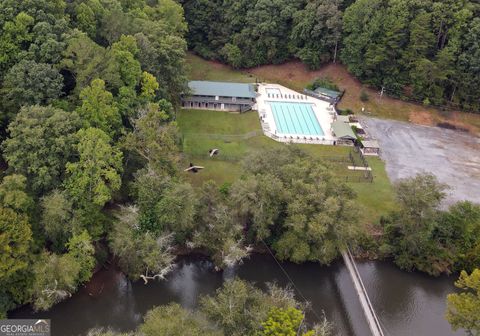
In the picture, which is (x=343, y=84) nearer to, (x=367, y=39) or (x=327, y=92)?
(x=327, y=92)

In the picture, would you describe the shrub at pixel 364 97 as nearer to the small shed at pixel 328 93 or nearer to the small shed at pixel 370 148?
the small shed at pixel 328 93

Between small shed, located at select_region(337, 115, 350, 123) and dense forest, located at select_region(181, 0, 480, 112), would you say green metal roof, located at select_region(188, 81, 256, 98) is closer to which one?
dense forest, located at select_region(181, 0, 480, 112)

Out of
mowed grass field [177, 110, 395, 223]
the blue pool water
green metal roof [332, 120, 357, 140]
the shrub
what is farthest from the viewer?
the shrub

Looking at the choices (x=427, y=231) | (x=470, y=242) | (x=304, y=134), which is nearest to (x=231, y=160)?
(x=304, y=134)

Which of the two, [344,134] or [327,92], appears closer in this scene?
[344,134]

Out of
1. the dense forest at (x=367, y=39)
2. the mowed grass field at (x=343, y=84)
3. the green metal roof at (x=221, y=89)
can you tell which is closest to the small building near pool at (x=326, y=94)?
the mowed grass field at (x=343, y=84)

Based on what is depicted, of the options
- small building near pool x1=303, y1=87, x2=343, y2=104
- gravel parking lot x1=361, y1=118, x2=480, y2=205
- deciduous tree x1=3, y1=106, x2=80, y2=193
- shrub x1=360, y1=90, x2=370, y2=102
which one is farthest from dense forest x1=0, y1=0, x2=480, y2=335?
shrub x1=360, y1=90, x2=370, y2=102

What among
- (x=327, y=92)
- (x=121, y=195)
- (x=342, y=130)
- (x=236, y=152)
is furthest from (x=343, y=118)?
(x=121, y=195)

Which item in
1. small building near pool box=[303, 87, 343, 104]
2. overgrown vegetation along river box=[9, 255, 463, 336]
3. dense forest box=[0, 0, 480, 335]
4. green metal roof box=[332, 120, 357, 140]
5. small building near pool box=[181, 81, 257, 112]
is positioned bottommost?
overgrown vegetation along river box=[9, 255, 463, 336]
